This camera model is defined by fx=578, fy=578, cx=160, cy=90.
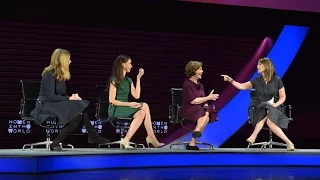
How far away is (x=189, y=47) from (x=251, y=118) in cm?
223

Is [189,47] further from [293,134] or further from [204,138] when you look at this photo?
[293,134]

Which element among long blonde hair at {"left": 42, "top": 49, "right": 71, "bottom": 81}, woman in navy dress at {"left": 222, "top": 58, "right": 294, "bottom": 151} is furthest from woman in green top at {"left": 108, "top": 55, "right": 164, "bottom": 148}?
woman in navy dress at {"left": 222, "top": 58, "right": 294, "bottom": 151}

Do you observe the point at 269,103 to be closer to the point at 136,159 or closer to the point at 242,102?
the point at 136,159

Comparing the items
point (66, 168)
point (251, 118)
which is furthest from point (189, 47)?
point (66, 168)

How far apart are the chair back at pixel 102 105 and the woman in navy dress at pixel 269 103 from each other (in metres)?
1.46

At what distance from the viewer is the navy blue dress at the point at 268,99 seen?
22.3 ft

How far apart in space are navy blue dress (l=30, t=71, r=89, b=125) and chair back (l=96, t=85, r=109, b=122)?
2.80 feet

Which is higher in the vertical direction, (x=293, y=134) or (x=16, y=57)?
(x=16, y=57)

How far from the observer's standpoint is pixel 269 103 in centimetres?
680

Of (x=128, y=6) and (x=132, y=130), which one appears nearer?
(x=132, y=130)

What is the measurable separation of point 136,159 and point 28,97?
4.63 ft

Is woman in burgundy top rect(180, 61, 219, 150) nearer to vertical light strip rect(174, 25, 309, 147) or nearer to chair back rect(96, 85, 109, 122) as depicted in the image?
chair back rect(96, 85, 109, 122)

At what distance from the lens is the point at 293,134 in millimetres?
9484

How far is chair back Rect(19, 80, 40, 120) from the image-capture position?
20.3 ft
